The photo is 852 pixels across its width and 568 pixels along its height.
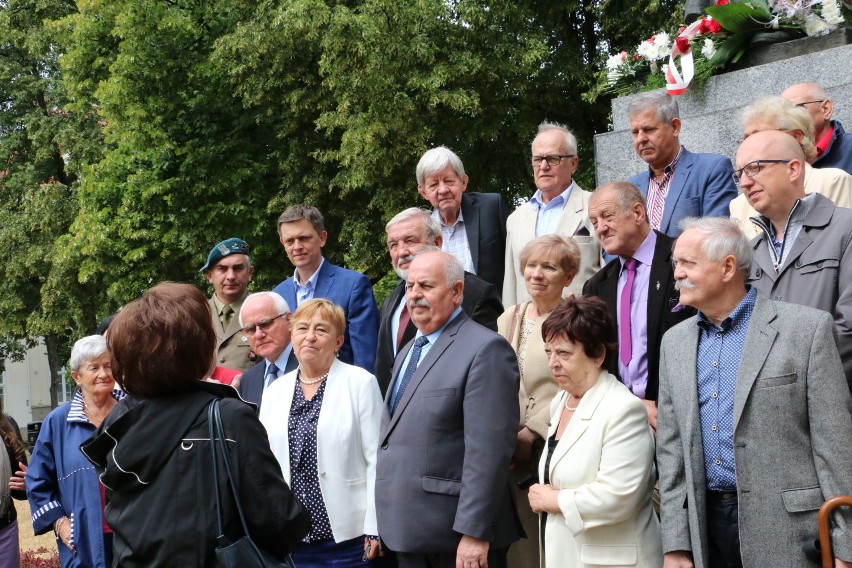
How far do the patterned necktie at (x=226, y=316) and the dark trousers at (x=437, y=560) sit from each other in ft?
9.22

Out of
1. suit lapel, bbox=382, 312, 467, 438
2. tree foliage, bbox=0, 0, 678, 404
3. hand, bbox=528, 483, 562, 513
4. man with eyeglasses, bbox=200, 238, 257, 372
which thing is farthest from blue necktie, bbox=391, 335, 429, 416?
tree foliage, bbox=0, 0, 678, 404

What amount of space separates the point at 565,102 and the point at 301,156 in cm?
459

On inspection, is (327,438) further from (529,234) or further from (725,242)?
(725,242)

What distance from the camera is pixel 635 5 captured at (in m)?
15.8

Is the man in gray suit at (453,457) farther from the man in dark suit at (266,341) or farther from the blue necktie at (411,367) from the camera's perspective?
the man in dark suit at (266,341)

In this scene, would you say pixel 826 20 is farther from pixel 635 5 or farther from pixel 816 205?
pixel 635 5

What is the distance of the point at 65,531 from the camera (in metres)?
5.48

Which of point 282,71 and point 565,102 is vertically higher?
point 282,71

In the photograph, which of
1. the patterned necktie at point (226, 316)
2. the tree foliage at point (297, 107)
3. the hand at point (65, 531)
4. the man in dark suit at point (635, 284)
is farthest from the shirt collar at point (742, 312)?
the tree foliage at point (297, 107)

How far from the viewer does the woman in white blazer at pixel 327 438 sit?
4.77 m

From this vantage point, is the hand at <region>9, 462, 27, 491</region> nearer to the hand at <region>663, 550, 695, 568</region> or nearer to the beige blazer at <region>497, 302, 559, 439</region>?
the beige blazer at <region>497, 302, 559, 439</region>

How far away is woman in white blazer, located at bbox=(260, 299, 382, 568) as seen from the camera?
188 inches

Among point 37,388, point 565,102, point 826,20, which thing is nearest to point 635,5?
point 565,102

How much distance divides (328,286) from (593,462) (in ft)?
8.70
